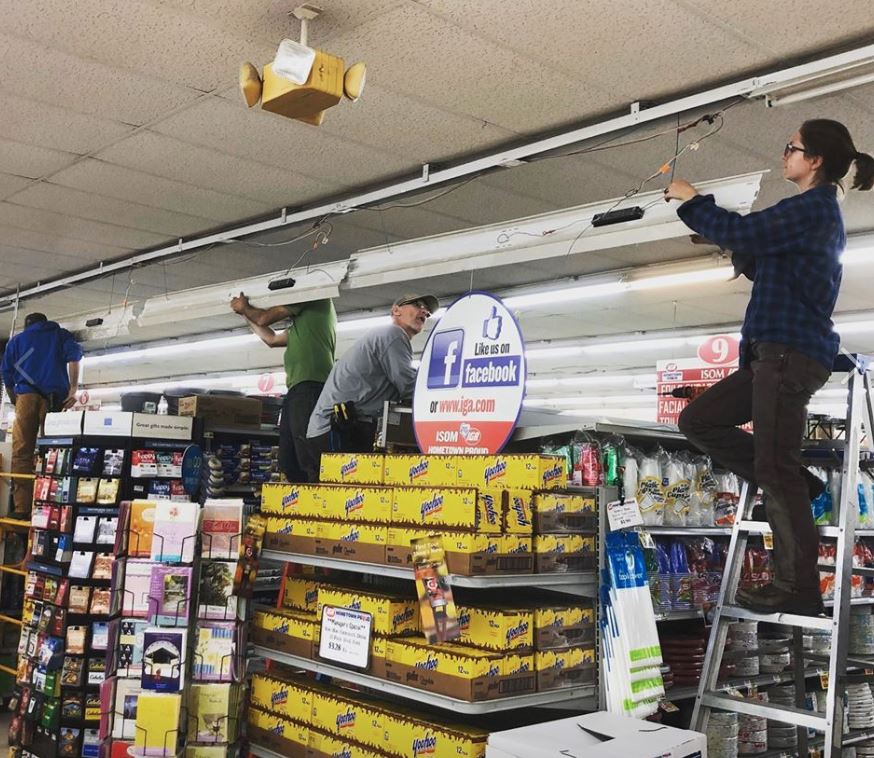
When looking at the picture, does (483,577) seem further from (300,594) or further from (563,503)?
(300,594)

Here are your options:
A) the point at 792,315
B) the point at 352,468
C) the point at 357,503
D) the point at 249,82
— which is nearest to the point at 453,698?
the point at 357,503

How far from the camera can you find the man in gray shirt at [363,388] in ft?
15.5

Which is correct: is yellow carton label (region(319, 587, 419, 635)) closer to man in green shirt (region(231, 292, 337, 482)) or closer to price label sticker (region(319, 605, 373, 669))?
price label sticker (region(319, 605, 373, 669))

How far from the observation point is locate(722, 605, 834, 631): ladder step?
9.99 feet

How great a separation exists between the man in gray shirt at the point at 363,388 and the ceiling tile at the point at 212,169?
1725mm

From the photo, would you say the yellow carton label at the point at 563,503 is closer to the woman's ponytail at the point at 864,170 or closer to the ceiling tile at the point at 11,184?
the woman's ponytail at the point at 864,170

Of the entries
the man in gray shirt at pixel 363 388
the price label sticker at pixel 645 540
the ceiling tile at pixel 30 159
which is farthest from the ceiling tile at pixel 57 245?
the price label sticker at pixel 645 540

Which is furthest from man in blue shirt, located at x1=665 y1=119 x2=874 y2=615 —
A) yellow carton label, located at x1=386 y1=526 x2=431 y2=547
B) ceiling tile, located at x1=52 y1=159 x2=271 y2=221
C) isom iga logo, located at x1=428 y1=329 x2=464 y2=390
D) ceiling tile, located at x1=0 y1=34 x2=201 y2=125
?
ceiling tile, located at x1=52 y1=159 x2=271 y2=221

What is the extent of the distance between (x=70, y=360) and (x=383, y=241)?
9.66 ft

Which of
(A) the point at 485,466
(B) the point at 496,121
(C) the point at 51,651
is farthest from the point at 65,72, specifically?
(C) the point at 51,651

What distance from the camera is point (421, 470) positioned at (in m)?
3.68

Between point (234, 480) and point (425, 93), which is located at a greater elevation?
point (425, 93)

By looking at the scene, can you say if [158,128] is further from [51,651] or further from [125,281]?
[125,281]

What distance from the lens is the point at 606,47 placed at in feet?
13.4
